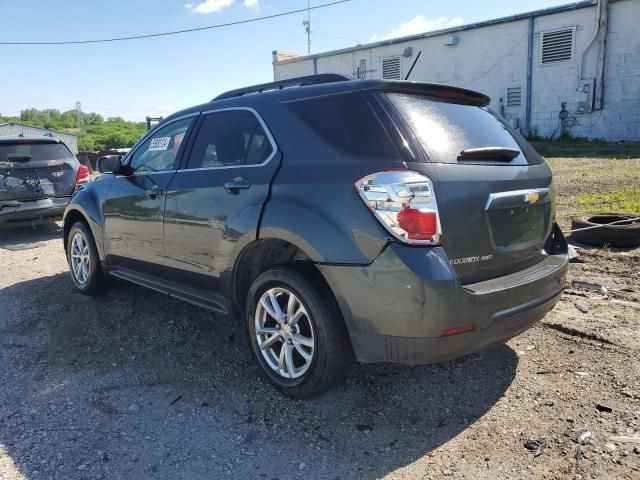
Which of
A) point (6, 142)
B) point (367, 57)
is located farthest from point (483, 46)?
point (6, 142)

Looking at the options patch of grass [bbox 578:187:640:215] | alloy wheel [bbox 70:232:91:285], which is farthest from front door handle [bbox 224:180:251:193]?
patch of grass [bbox 578:187:640:215]

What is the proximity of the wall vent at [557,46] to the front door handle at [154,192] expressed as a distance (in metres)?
19.5

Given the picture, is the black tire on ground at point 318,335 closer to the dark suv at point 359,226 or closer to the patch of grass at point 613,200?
the dark suv at point 359,226

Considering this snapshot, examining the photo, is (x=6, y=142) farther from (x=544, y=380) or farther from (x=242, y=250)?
(x=544, y=380)

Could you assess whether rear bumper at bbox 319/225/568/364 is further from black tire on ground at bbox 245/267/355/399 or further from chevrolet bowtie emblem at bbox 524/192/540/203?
chevrolet bowtie emblem at bbox 524/192/540/203

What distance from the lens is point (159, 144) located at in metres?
4.46

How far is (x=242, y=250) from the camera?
3.35 m

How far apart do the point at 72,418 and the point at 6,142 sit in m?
6.46

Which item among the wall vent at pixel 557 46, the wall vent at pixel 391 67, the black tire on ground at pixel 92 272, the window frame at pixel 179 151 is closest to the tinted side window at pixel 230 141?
the window frame at pixel 179 151

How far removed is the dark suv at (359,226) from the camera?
2.65 m

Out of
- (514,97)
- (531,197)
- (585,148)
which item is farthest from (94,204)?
(514,97)

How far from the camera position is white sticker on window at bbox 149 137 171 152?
4377 mm

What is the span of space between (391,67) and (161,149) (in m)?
22.2

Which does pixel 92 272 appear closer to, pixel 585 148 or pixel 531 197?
pixel 531 197
